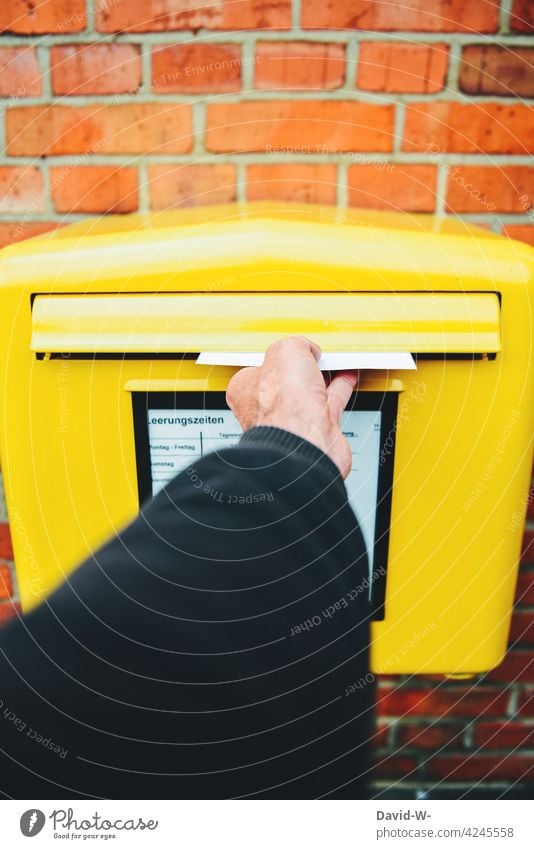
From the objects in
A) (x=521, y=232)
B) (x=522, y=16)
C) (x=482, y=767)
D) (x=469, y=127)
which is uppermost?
(x=522, y=16)

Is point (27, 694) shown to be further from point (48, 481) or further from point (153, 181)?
point (153, 181)

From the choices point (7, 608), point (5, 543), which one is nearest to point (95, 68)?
point (5, 543)

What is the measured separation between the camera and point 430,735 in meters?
1.14

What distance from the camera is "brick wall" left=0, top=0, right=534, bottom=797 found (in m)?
0.82

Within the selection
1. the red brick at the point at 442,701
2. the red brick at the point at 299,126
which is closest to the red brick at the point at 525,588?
the red brick at the point at 442,701

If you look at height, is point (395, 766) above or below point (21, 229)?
below

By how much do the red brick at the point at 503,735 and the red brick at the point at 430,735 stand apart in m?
0.04

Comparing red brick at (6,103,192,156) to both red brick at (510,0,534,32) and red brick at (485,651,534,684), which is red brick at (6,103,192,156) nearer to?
red brick at (510,0,534,32)

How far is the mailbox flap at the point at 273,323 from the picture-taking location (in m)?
0.61

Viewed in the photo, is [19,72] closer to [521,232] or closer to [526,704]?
[521,232]

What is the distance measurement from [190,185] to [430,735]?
98 centimetres

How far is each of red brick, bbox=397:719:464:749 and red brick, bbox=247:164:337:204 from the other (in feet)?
2.89
